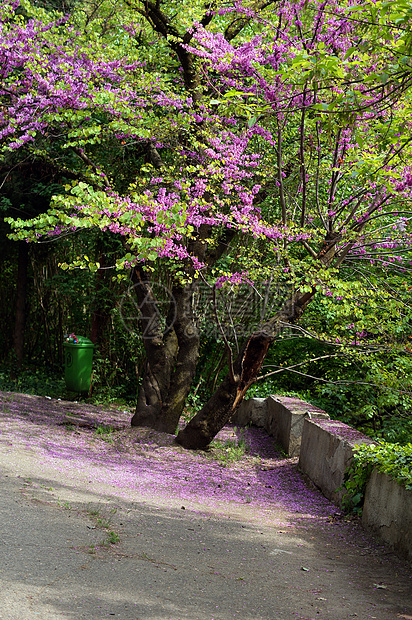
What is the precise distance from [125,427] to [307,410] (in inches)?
97.3

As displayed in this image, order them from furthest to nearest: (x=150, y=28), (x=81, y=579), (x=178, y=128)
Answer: (x=150, y=28), (x=178, y=128), (x=81, y=579)

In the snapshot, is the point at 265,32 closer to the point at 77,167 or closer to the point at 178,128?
the point at 178,128

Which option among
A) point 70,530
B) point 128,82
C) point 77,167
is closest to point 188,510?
point 70,530

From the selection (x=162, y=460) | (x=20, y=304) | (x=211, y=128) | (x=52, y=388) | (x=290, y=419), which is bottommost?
(x=162, y=460)

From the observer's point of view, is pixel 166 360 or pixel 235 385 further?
pixel 166 360

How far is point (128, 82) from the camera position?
24.4 ft

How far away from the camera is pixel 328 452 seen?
18.9ft

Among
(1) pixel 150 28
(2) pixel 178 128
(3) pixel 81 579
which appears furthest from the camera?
(1) pixel 150 28

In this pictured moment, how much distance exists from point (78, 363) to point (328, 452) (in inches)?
217

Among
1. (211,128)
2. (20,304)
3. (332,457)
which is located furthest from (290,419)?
(20,304)

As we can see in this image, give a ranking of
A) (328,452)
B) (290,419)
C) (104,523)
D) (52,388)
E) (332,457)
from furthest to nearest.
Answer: (52,388) → (290,419) → (328,452) → (332,457) → (104,523)

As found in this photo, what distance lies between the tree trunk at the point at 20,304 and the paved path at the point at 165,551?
18.4 ft

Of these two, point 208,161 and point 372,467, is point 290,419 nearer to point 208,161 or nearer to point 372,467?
point 372,467

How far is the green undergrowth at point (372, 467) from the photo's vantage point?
163 inches
